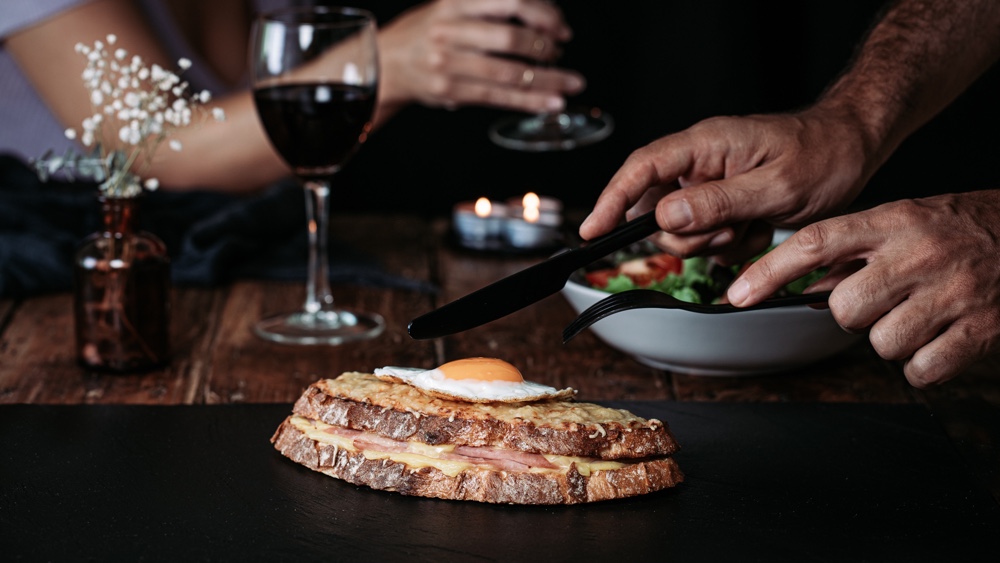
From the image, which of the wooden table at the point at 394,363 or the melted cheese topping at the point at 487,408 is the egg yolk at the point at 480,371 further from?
the wooden table at the point at 394,363

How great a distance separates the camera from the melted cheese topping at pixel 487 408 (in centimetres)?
145

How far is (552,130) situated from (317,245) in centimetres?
84

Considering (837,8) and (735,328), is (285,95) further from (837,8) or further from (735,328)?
(837,8)

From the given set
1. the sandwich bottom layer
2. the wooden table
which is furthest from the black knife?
the wooden table

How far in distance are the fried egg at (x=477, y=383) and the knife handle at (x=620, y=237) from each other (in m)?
0.21

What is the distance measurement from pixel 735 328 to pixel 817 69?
12.0 ft

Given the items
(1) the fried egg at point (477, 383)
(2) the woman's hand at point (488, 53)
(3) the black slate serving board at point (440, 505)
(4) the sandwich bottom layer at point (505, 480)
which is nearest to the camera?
(3) the black slate serving board at point (440, 505)

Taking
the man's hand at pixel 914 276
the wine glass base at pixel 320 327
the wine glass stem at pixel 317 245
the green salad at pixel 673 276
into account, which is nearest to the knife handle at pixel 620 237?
the man's hand at pixel 914 276

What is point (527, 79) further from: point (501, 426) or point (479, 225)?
point (501, 426)

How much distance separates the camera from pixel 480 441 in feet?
4.69

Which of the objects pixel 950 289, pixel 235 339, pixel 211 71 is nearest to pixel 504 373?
pixel 950 289

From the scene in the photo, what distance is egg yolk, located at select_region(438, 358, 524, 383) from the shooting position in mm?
1520

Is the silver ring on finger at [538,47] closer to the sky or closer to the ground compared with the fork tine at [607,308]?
closer to the ground

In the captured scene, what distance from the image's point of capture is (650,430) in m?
1.45
